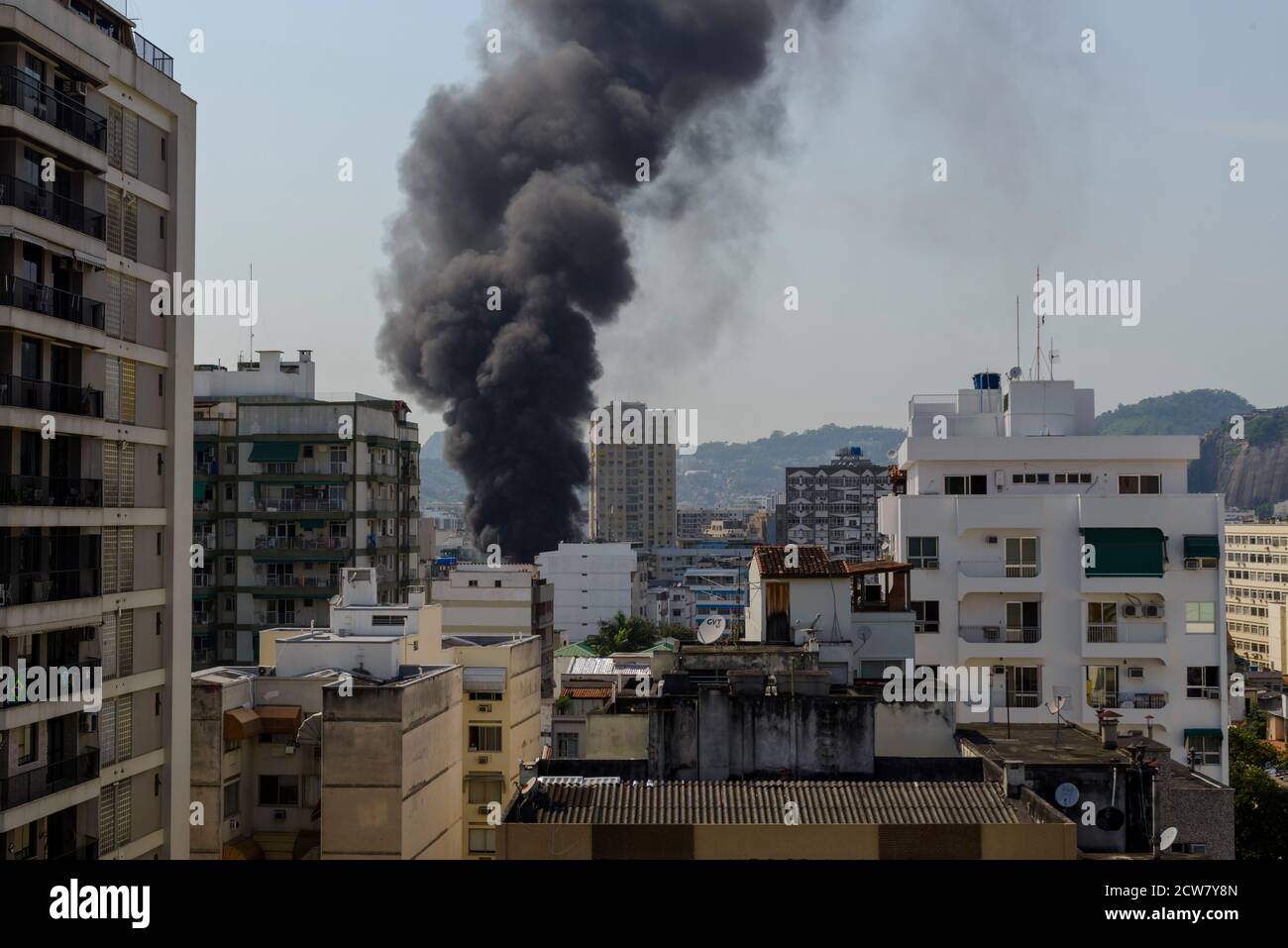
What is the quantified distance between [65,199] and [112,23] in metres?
2.60

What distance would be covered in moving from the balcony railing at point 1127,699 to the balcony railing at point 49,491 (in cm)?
1805

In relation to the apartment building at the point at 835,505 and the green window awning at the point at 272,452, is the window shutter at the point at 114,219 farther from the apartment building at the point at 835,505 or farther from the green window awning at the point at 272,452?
the apartment building at the point at 835,505

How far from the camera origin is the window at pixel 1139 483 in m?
26.2

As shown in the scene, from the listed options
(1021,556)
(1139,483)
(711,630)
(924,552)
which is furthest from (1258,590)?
(711,630)

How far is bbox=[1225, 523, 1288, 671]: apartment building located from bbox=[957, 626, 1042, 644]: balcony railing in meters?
58.8

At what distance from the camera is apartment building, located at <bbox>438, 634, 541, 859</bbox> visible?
68.1 ft

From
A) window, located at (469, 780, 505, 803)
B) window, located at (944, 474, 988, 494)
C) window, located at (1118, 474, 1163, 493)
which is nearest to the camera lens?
window, located at (469, 780, 505, 803)

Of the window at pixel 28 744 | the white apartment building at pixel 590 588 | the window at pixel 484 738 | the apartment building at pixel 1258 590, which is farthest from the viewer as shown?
the apartment building at pixel 1258 590

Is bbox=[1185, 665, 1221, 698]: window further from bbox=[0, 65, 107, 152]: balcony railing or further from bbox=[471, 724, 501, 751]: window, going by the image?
bbox=[0, 65, 107, 152]: balcony railing

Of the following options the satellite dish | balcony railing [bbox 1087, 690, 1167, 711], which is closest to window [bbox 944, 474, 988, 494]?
balcony railing [bbox 1087, 690, 1167, 711]

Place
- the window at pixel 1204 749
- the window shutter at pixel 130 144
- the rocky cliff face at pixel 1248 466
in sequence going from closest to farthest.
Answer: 1. the window shutter at pixel 130 144
2. the window at pixel 1204 749
3. the rocky cliff face at pixel 1248 466

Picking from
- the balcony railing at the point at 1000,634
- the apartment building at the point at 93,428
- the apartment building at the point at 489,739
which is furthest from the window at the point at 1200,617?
the apartment building at the point at 93,428

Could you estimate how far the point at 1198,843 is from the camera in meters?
13.4

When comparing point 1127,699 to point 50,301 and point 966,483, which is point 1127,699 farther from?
point 50,301
